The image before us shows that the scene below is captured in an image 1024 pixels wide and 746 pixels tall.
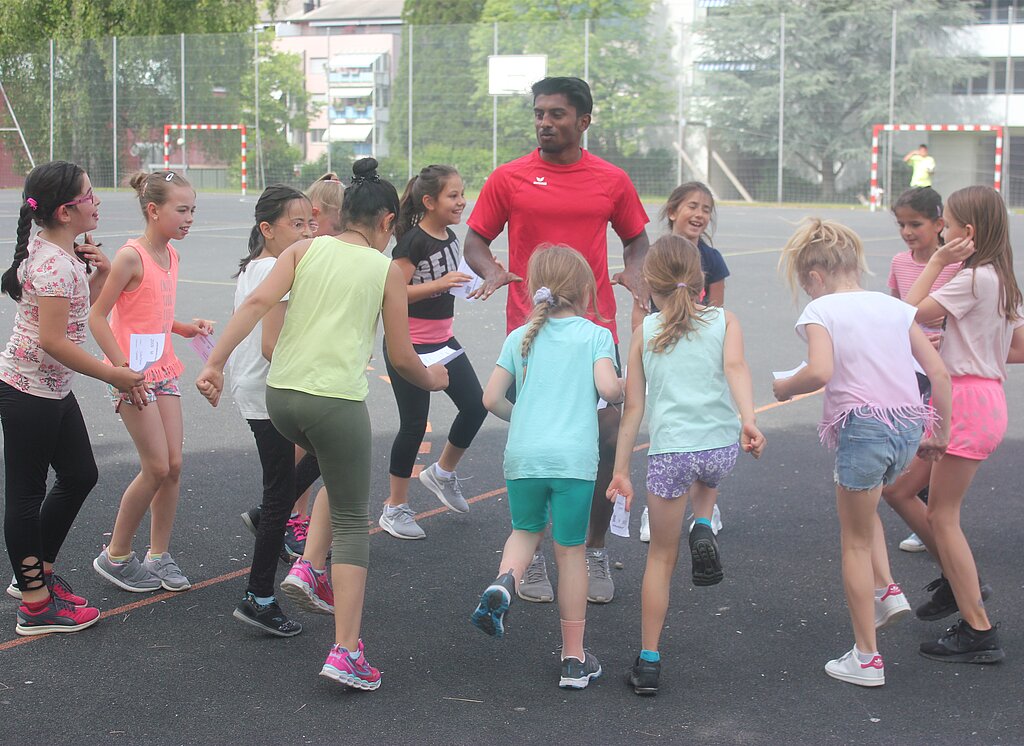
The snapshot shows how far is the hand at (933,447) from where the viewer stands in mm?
4188

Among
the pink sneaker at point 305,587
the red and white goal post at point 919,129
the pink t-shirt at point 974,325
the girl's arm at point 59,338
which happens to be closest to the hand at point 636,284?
the pink t-shirt at point 974,325

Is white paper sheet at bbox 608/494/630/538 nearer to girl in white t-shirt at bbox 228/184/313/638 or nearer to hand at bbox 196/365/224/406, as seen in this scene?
girl in white t-shirt at bbox 228/184/313/638

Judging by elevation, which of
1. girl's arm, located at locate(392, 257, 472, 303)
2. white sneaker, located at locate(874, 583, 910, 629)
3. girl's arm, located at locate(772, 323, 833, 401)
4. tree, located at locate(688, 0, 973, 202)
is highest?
tree, located at locate(688, 0, 973, 202)

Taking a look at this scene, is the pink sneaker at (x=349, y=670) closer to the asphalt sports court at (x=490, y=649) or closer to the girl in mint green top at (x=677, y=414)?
the asphalt sports court at (x=490, y=649)

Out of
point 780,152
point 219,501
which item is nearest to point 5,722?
point 219,501

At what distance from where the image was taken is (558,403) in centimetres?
414

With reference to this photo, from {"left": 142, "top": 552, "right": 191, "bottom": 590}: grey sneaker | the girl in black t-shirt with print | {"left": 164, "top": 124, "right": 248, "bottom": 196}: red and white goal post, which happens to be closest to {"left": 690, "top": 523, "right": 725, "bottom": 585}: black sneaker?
the girl in black t-shirt with print

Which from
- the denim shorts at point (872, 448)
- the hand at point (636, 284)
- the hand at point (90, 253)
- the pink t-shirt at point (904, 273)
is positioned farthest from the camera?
the pink t-shirt at point (904, 273)

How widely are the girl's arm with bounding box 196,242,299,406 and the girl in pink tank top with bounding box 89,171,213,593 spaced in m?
0.69

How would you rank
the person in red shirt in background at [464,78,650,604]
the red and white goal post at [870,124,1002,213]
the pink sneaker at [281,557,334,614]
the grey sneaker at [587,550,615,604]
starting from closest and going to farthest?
the pink sneaker at [281,557,334,614], the grey sneaker at [587,550,615,604], the person in red shirt in background at [464,78,650,604], the red and white goal post at [870,124,1002,213]

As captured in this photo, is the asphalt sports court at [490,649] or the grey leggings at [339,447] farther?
the grey leggings at [339,447]

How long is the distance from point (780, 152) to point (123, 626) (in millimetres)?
33531

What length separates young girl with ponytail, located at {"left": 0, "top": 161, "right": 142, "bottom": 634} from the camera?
14.1ft

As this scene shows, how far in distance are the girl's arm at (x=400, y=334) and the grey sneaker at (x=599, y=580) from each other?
4.05 ft
